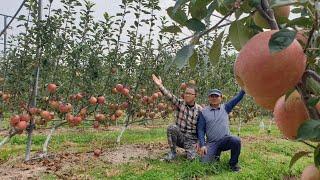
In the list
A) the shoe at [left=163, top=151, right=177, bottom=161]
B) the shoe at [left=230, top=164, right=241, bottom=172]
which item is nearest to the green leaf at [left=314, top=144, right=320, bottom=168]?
the shoe at [left=230, top=164, right=241, bottom=172]

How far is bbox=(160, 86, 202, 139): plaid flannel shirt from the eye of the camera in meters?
6.30

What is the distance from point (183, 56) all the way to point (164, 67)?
0.21ft

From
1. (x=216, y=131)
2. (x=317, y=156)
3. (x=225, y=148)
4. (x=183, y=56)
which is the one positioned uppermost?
(x=183, y=56)

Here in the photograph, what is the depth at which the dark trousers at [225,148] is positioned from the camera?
19.5 feet

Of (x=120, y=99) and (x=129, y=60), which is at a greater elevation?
(x=129, y=60)

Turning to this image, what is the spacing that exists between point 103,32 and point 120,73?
75 centimetres

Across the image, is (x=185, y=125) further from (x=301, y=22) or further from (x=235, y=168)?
(x=301, y=22)

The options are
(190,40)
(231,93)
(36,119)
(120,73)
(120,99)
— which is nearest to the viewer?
(190,40)

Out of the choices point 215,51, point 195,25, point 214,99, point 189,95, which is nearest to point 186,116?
point 189,95

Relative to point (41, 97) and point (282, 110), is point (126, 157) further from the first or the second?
point (282, 110)

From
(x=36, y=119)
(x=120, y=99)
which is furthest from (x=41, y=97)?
(x=120, y=99)

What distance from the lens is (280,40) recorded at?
0.52 metres

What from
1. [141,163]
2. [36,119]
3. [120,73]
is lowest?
[141,163]

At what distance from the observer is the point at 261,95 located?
0.56 metres
